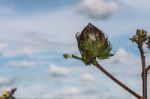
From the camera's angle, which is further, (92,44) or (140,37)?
(140,37)

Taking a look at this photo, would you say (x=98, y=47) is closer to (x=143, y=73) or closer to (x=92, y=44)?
(x=92, y=44)

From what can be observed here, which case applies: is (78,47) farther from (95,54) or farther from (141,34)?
(141,34)

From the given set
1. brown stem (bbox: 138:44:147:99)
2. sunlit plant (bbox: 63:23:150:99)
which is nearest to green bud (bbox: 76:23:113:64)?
sunlit plant (bbox: 63:23:150:99)

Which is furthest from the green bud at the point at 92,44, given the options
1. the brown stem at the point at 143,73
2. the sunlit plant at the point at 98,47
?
the brown stem at the point at 143,73


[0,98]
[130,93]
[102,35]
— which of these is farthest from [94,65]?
[0,98]

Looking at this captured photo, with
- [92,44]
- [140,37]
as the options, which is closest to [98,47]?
[92,44]

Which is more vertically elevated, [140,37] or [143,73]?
[140,37]

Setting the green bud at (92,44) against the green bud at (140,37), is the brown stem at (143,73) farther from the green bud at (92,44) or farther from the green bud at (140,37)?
the green bud at (92,44)

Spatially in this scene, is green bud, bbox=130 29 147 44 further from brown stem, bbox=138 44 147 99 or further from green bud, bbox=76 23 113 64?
green bud, bbox=76 23 113 64
